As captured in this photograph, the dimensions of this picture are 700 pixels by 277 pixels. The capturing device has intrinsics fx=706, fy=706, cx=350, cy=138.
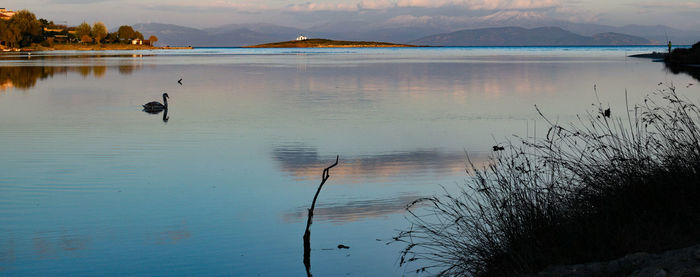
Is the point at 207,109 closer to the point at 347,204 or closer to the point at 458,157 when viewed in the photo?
the point at 458,157

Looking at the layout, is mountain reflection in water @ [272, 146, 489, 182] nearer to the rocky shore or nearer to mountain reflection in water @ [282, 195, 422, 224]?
mountain reflection in water @ [282, 195, 422, 224]

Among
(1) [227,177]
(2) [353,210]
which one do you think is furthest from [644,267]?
(1) [227,177]

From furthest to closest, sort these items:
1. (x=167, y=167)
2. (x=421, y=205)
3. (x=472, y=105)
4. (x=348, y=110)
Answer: (x=472, y=105) < (x=348, y=110) < (x=167, y=167) < (x=421, y=205)

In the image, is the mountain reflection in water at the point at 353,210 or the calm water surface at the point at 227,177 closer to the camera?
the calm water surface at the point at 227,177

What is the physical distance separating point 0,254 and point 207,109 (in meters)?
17.4

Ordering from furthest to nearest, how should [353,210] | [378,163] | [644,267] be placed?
[378,163]
[353,210]
[644,267]

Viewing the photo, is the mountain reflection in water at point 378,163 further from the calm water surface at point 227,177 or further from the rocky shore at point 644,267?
the rocky shore at point 644,267

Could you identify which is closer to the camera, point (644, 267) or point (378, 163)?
point (644, 267)

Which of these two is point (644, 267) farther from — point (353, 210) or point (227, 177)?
point (227, 177)

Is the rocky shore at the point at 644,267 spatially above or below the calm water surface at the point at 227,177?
above

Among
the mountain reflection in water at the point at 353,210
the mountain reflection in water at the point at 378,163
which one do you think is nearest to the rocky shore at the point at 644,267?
the mountain reflection in water at the point at 353,210

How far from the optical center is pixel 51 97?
100 ft

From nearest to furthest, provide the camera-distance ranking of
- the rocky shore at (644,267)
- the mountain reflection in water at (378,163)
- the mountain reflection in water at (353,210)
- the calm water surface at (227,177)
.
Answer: the rocky shore at (644,267), the calm water surface at (227,177), the mountain reflection in water at (353,210), the mountain reflection in water at (378,163)

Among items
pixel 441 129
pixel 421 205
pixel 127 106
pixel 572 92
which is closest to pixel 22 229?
pixel 421 205
